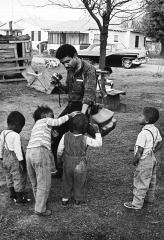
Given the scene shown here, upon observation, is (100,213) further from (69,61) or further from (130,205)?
(69,61)

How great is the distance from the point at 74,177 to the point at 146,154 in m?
0.86

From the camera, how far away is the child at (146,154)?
3.52 metres

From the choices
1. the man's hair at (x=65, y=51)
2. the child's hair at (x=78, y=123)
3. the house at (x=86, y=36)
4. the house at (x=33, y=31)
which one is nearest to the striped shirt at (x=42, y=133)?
the child's hair at (x=78, y=123)

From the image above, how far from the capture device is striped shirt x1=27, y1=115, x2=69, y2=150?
347 cm

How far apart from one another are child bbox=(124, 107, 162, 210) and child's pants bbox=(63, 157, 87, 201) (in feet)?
1.99

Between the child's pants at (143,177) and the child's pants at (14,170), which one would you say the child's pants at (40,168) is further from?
the child's pants at (143,177)

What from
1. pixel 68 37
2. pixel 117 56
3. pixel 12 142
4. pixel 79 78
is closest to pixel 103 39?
pixel 79 78

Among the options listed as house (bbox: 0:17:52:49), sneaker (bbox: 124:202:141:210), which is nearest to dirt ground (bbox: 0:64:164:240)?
sneaker (bbox: 124:202:141:210)

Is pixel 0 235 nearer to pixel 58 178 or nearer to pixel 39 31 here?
pixel 58 178

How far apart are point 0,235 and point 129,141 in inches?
147

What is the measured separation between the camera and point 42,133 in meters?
3.56

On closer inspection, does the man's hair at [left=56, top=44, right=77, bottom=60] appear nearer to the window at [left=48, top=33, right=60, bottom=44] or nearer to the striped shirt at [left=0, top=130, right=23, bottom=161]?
the striped shirt at [left=0, top=130, right=23, bottom=161]

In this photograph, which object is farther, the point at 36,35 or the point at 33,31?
the point at 33,31

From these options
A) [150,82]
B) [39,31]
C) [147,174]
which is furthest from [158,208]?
[39,31]
